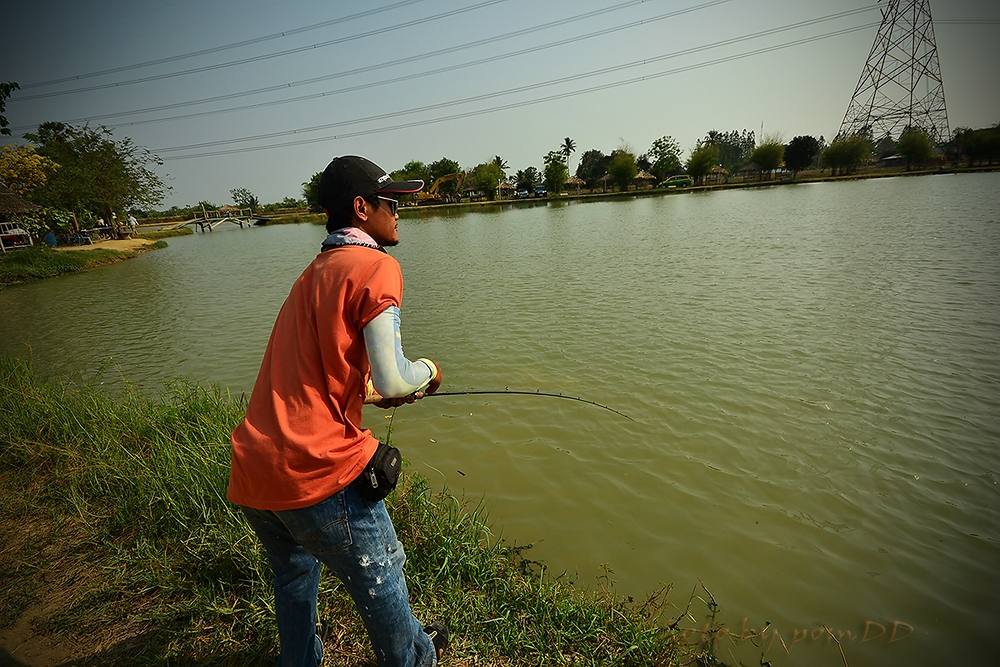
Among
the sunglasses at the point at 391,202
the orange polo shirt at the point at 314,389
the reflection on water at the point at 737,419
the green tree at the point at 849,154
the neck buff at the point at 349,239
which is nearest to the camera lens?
the orange polo shirt at the point at 314,389

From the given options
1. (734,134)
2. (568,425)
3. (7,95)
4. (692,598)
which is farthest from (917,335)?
(734,134)

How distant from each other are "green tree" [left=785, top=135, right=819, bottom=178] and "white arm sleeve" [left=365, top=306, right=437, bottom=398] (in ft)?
263

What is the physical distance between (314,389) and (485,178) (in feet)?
258

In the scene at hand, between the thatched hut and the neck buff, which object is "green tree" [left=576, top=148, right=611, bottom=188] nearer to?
the thatched hut

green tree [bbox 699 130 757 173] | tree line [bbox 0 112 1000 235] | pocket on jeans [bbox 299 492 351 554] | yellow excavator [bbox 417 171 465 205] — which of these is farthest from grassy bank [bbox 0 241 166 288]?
green tree [bbox 699 130 757 173]

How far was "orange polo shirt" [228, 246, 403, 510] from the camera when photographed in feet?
4.44

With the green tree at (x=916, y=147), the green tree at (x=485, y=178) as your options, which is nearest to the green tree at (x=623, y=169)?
the green tree at (x=485, y=178)

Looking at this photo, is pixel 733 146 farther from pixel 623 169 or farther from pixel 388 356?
pixel 388 356

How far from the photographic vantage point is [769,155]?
66.1 meters

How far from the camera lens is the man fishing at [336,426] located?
4.47 ft

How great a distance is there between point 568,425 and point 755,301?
20.4ft

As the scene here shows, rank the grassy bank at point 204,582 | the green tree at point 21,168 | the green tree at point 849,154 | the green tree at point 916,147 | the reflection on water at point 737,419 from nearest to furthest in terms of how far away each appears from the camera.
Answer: the grassy bank at point 204,582 < the reflection on water at point 737,419 < the green tree at point 21,168 < the green tree at point 916,147 < the green tree at point 849,154

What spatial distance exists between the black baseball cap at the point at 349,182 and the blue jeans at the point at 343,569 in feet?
3.46

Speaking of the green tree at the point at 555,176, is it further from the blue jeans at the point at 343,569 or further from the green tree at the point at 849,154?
the blue jeans at the point at 343,569
